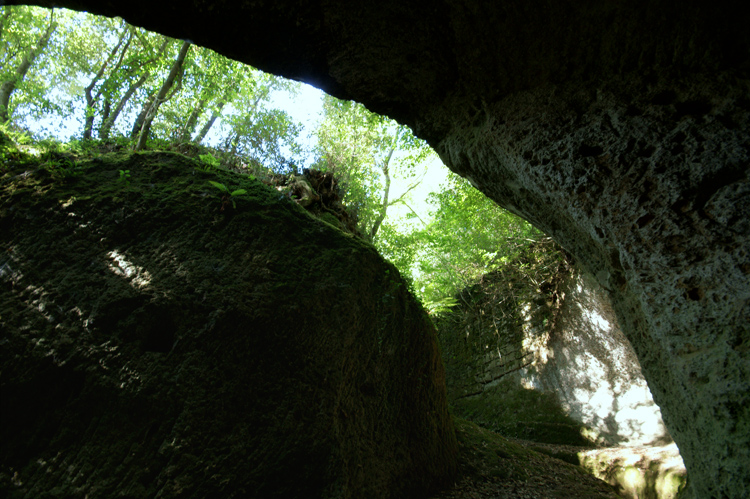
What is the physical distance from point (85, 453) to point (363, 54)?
3.62 meters

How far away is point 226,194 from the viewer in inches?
149

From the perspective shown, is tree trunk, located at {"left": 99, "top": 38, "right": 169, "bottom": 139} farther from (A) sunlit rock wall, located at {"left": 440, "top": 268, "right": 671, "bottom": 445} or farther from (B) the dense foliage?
(A) sunlit rock wall, located at {"left": 440, "top": 268, "right": 671, "bottom": 445}

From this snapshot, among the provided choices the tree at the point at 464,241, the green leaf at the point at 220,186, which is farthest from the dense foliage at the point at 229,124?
the green leaf at the point at 220,186

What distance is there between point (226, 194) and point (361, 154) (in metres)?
9.98

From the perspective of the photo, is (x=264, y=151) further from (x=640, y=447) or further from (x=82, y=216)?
(x=640, y=447)

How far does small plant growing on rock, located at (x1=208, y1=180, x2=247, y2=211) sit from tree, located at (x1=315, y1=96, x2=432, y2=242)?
782 centimetres

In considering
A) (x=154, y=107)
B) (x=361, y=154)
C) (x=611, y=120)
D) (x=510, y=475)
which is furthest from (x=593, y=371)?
(x=361, y=154)

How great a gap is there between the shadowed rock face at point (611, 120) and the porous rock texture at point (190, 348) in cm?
165

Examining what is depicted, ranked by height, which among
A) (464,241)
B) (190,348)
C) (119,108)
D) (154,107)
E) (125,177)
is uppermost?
(119,108)

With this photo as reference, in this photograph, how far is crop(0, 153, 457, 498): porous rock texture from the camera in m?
2.54

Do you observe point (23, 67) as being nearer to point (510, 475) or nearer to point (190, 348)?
point (190, 348)

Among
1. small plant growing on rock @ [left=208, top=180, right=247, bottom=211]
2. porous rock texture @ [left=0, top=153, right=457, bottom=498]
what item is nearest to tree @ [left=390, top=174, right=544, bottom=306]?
porous rock texture @ [left=0, top=153, right=457, bottom=498]

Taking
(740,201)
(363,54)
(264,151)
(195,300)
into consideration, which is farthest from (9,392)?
(264,151)

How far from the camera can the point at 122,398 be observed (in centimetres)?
265
